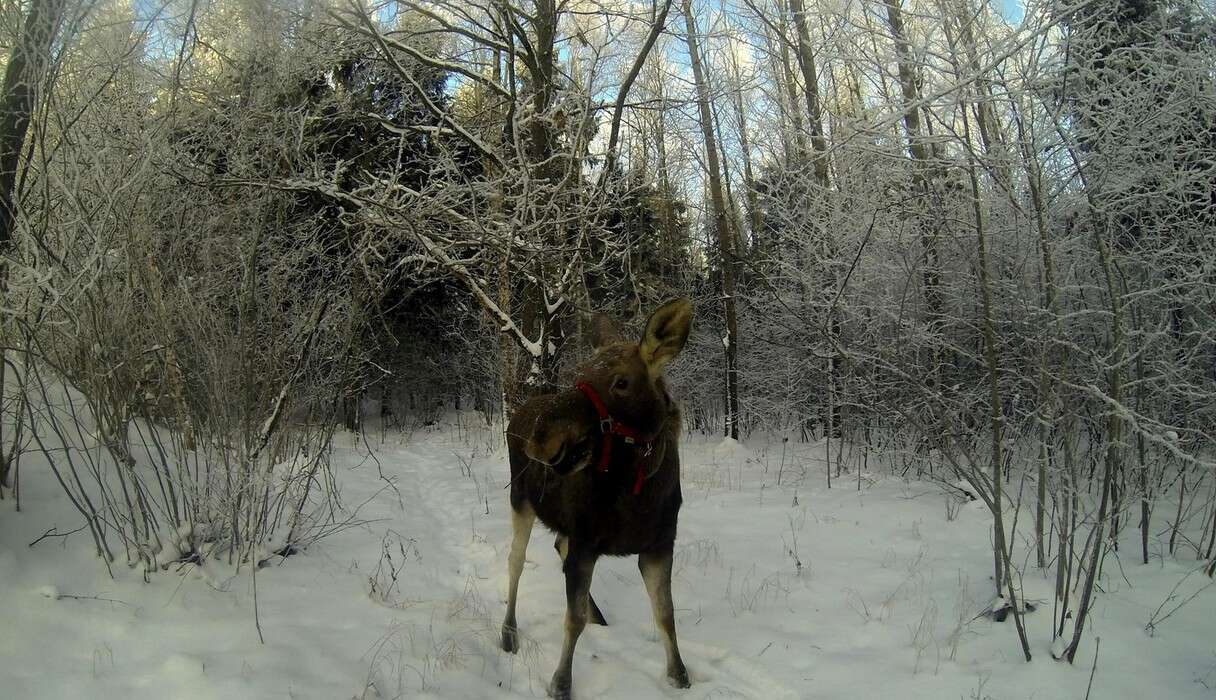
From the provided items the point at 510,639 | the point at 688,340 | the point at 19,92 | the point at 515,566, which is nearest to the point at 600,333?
the point at 688,340

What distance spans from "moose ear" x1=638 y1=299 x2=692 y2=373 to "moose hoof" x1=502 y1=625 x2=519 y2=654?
1.91m

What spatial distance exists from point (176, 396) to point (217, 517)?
2.58 ft

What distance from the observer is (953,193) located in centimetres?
454

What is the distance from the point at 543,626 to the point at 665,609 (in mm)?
1163

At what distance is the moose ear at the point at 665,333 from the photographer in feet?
9.30

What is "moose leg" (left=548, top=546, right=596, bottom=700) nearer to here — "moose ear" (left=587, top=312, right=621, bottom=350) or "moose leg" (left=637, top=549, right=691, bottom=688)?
"moose leg" (left=637, top=549, right=691, bottom=688)

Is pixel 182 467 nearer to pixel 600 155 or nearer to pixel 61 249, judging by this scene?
pixel 61 249

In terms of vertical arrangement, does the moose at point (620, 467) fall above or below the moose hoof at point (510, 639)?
above

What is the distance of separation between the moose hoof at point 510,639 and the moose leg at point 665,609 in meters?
0.96

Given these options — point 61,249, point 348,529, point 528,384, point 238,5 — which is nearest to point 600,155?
point 528,384

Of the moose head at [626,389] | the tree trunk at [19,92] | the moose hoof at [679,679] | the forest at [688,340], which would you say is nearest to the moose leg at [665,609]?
the moose hoof at [679,679]

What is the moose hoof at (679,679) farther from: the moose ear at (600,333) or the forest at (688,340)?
the moose ear at (600,333)

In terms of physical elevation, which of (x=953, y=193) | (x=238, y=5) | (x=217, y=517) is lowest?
(x=217, y=517)

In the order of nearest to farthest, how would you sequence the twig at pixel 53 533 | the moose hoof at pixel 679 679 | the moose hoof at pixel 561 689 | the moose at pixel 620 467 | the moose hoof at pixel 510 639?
1. the moose at pixel 620 467
2. the moose hoof at pixel 561 689
3. the moose hoof at pixel 679 679
4. the twig at pixel 53 533
5. the moose hoof at pixel 510 639
